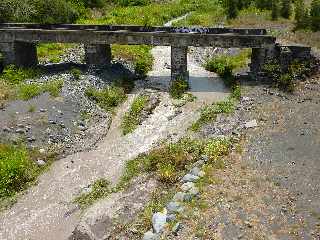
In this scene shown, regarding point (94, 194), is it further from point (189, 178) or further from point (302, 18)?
point (302, 18)

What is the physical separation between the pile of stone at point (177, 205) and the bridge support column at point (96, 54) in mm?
18734

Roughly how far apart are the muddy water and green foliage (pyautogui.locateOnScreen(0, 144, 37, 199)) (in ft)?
2.28

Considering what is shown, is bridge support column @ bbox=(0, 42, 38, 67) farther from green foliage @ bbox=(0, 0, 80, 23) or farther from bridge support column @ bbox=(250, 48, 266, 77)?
bridge support column @ bbox=(250, 48, 266, 77)

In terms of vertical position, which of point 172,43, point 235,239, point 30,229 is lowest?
point 30,229

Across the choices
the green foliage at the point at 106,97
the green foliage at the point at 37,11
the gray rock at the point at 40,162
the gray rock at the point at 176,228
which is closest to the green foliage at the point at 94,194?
the gray rock at the point at 40,162

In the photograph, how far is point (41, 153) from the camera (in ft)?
105

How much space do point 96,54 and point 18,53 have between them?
22.5 ft

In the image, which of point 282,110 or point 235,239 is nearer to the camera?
point 235,239

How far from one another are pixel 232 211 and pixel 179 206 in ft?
7.92

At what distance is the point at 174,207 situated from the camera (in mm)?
24062

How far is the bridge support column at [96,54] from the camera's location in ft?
142

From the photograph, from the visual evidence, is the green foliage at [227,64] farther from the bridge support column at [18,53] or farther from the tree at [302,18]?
the bridge support column at [18,53]

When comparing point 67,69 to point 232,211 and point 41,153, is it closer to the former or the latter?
point 41,153

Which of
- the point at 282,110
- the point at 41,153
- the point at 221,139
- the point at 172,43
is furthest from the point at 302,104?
the point at 41,153
